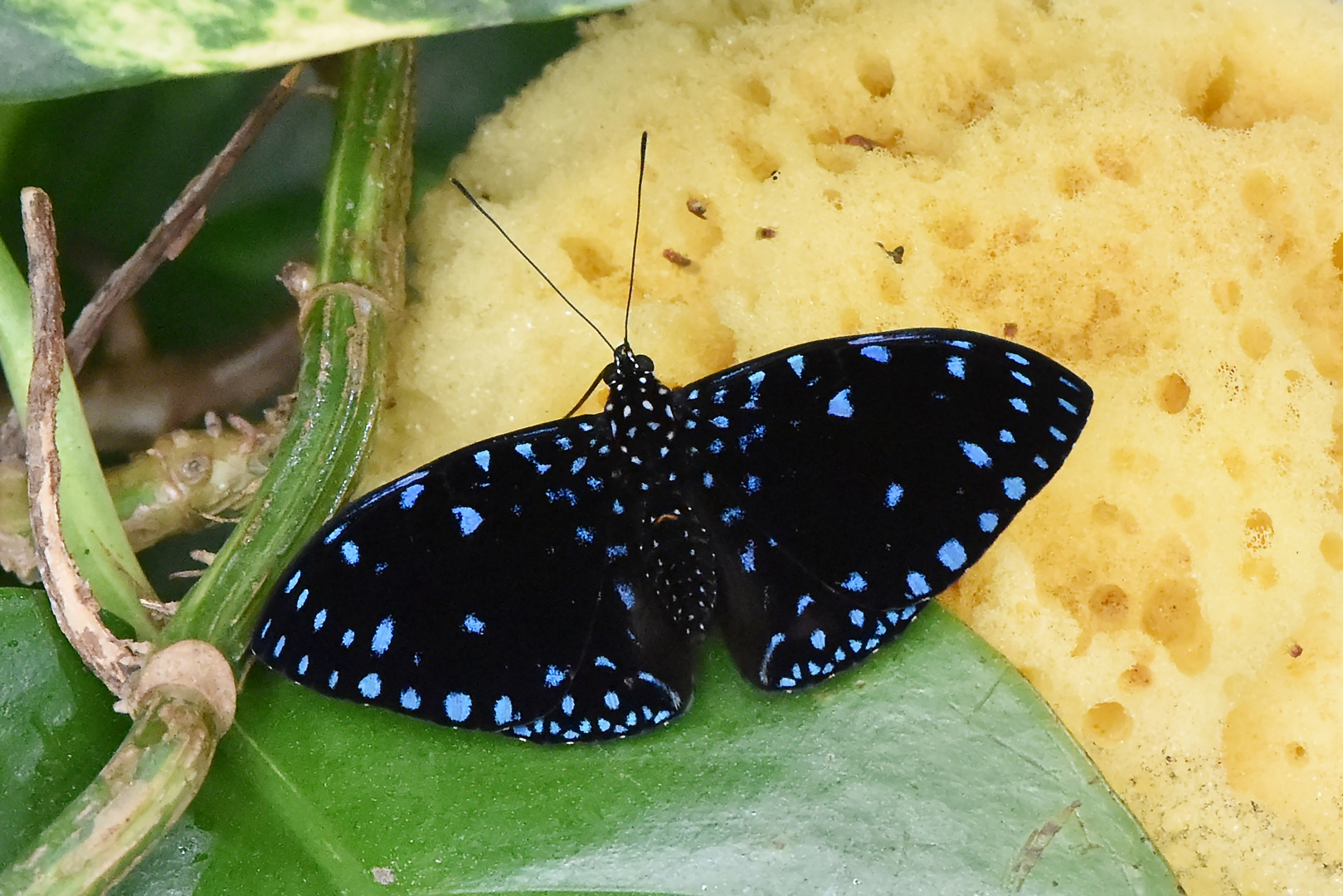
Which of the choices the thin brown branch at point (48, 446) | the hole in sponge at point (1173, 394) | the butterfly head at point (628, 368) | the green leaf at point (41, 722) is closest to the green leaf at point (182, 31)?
the thin brown branch at point (48, 446)

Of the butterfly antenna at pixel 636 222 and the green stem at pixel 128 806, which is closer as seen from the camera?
the green stem at pixel 128 806

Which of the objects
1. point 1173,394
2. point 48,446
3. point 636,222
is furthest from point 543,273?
point 1173,394

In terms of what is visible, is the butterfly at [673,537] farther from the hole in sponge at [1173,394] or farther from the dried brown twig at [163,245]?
the dried brown twig at [163,245]

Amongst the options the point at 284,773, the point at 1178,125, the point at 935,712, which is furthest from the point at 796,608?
the point at 1178,125

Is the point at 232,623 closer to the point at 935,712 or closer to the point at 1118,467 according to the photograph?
the point at 935,712

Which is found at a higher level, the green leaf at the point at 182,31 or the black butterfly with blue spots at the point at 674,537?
the green leaf at the point at 182,31

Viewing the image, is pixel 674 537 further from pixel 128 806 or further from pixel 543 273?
pixel 128 806

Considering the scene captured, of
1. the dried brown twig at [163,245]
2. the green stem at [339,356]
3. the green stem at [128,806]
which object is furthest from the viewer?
the dried brown twig at [163,245]

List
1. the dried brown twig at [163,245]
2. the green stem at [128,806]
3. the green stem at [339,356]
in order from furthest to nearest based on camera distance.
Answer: the dried brown twig at [163,245]
the green stem at [339,356]
the green stem at [128,806]
